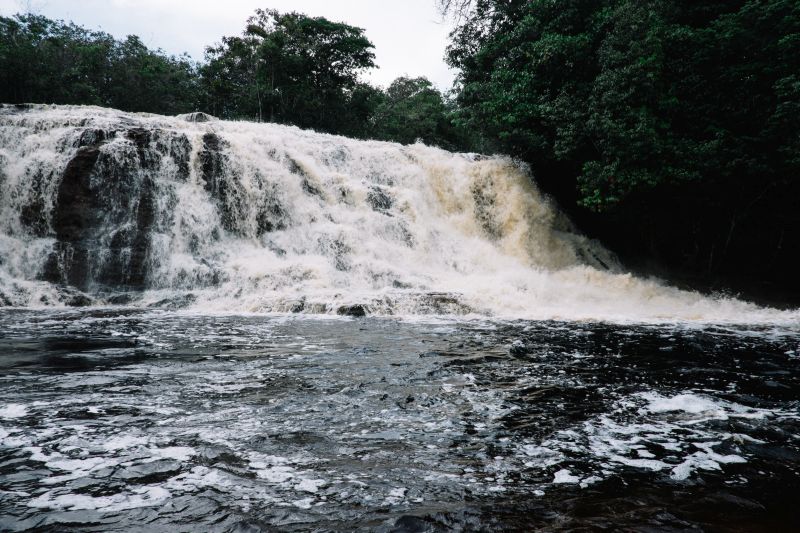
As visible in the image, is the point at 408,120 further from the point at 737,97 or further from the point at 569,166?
the point at 737,97

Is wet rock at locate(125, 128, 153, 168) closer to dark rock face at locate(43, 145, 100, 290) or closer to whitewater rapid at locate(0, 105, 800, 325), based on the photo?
whitewater rapid at locate(0, 105, 800, 325)

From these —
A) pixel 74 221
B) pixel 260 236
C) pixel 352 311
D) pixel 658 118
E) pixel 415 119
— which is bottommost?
pixel 352 311

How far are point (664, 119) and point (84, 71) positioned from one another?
29.0 m

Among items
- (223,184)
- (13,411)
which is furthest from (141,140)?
(13,411)

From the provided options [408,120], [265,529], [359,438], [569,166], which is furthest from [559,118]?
[408,120]

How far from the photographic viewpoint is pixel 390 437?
11.0ft

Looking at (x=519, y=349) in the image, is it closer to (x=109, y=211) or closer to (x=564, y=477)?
(x=564, y=477)

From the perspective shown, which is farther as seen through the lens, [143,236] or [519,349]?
[143,236]

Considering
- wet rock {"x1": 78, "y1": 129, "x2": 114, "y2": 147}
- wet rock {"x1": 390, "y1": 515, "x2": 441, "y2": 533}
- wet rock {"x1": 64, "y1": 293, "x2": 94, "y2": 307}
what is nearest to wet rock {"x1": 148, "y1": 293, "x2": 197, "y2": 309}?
wet rock {"x1": 64, "y1": 293, "x2": 94, "y2": 307}

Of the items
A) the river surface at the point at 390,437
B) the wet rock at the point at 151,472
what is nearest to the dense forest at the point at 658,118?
the river surface at the point at 390,437

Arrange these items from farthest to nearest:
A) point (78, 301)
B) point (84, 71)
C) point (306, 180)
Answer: point (84, 71) → point (306, 180) → point (78, 301)

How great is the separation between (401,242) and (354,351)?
7219mm

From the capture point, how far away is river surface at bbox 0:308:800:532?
237 centimetres

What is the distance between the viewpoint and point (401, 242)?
13.1 meters
